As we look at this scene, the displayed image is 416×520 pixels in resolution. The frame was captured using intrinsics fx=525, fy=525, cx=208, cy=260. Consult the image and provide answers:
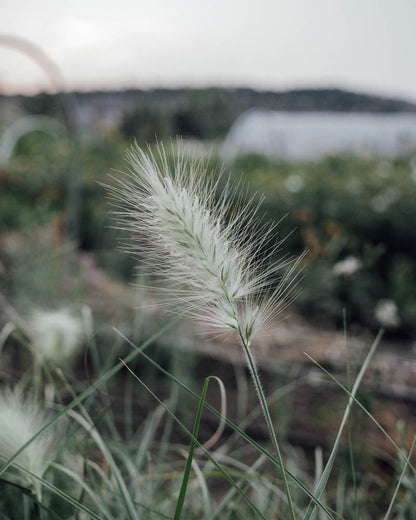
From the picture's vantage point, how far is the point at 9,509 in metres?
1.06

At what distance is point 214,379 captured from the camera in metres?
2.57

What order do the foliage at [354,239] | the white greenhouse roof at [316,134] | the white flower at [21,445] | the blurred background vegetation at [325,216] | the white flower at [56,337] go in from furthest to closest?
the white greenhouse roof at [316,134], the foliage at [354,239], the blurred background vegetation at [325,216], the white flower at [56,337], the white flower at [21,445]

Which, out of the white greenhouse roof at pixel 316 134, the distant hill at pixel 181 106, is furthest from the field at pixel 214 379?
the distant hill at pixel 181 106

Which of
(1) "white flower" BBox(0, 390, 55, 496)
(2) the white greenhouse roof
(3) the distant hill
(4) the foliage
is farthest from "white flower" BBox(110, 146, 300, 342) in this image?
A: (3) the distant hill

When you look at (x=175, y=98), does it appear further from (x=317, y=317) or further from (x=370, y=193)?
(x=317, y=317)

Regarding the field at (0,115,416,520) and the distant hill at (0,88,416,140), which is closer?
the field at (0,115,416,520)

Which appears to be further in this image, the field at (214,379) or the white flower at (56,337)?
the white flower at (56,337)

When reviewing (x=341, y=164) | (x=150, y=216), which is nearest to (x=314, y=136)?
(x=341, y=164)

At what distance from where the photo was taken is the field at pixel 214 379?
2.49 feet

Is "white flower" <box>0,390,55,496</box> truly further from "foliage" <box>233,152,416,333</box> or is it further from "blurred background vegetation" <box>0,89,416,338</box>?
"foliage" <box>233,152,416,333</box>

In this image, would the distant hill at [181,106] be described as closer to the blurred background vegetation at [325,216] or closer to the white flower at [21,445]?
the blurred background vegetation at [325,216]

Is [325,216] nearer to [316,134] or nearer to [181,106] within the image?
[316,134]

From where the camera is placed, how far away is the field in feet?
2.49

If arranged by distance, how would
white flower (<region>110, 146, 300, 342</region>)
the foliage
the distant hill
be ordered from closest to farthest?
white flower (<region>110, 146, 300, 342</region>)
the foliage
the distant hill
